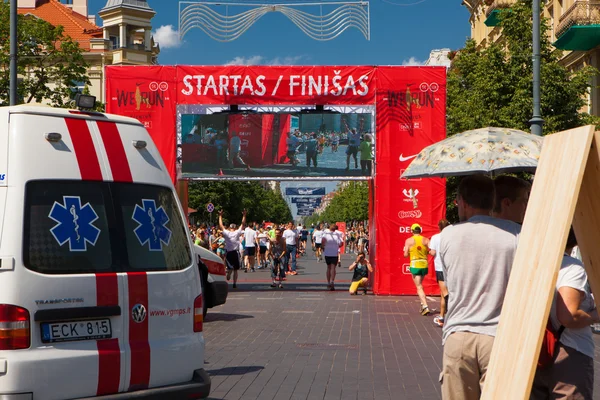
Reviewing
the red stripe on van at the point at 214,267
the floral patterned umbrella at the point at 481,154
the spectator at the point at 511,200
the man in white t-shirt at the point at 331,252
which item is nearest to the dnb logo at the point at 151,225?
the floral patterned umbrella at the point at 481,154

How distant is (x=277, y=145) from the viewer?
2131 cm

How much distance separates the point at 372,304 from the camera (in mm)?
19266

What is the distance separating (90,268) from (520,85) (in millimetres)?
24002

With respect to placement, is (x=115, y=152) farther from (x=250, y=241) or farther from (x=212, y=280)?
(x=250, y=241)

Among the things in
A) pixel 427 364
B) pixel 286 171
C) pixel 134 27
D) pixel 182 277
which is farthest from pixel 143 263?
pixel 134 27

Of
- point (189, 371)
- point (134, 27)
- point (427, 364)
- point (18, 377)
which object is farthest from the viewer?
point (134, 27)

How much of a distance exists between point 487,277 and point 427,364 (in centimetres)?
627

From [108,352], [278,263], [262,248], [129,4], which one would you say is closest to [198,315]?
[108,352]

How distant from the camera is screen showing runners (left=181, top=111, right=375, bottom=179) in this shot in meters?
21.2

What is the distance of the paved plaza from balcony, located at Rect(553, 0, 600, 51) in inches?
624

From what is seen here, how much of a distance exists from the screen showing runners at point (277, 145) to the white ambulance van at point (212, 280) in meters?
6.66

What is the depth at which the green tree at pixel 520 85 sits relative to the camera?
27547 mm

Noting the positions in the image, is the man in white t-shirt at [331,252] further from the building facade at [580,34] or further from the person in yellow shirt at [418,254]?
the building facade at [580,34]

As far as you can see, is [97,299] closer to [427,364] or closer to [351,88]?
[427,364]
